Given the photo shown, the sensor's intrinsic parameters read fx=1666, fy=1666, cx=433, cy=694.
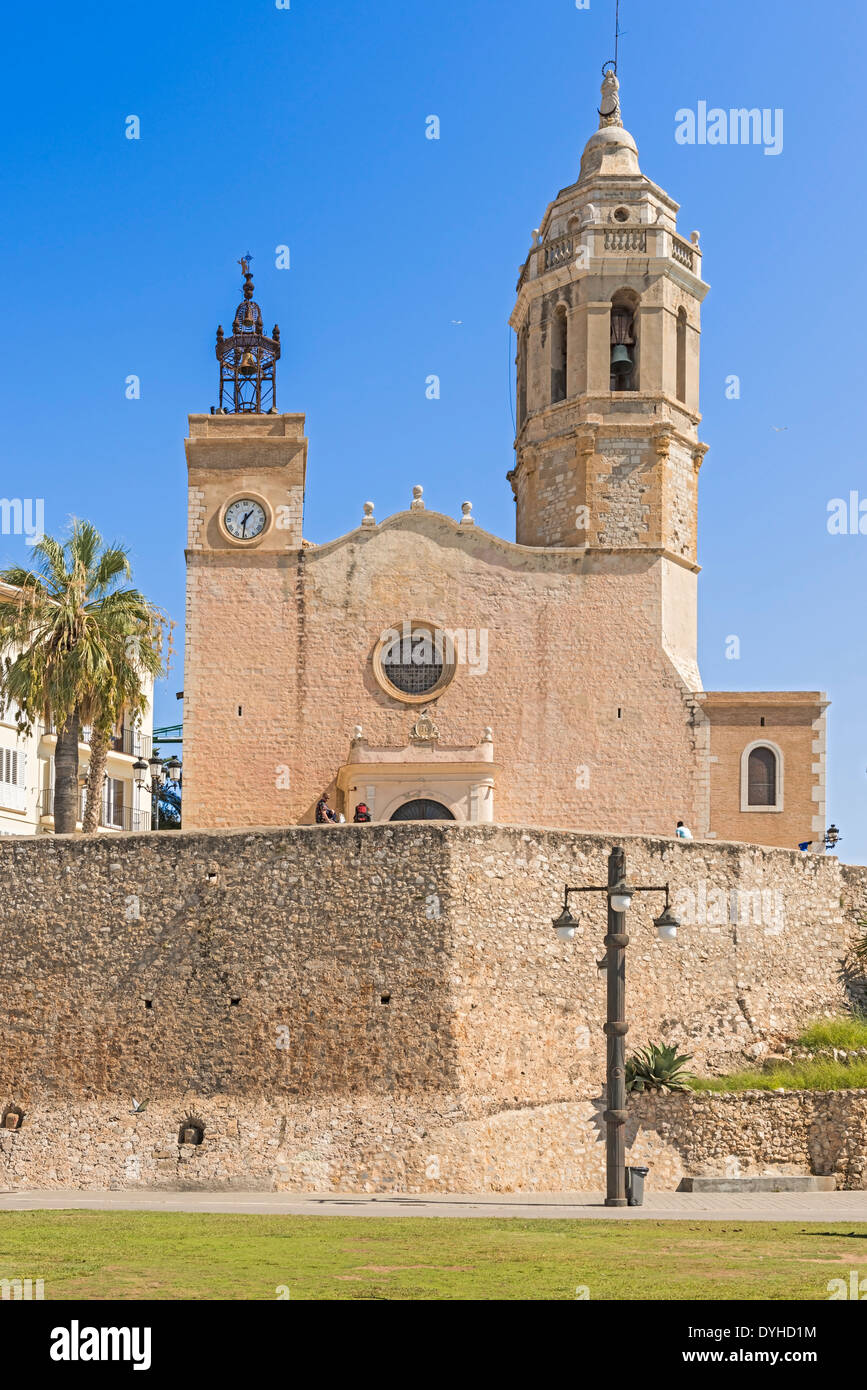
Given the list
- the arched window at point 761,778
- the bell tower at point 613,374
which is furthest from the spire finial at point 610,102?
the arched window at point 761,778

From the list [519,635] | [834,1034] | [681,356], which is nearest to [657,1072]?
[834,1034]

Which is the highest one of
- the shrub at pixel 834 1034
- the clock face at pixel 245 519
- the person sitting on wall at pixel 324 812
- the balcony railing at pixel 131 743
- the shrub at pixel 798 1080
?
the clock face at pixel 245 519

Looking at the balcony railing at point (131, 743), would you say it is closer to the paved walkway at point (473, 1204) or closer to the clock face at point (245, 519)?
the clock face at point (245, 519)

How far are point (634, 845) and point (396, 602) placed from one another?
1218 centimetres

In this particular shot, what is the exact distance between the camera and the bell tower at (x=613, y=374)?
3812 centimetres

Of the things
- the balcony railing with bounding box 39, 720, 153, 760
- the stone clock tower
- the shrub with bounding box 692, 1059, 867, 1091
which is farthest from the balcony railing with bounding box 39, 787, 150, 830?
the shrub with bounding box 692, 1059, 867, 1091

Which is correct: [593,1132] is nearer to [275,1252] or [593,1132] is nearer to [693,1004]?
[693,1004]

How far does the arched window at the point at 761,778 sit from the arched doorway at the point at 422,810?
262 inches

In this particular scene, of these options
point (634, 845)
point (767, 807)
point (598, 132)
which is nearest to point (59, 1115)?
point (634, 845)

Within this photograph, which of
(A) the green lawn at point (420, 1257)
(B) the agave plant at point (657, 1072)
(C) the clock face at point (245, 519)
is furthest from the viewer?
(C) the clock face at point (245, 519)

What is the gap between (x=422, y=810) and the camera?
3572 cm

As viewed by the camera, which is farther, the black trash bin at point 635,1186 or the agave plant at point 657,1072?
the agave plant at point 657,1072

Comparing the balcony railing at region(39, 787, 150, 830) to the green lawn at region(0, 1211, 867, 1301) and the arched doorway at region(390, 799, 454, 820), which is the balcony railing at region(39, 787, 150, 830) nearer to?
the arched doorway at region(390, 799, 454, 820)

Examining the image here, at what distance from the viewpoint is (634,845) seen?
1064 inches
